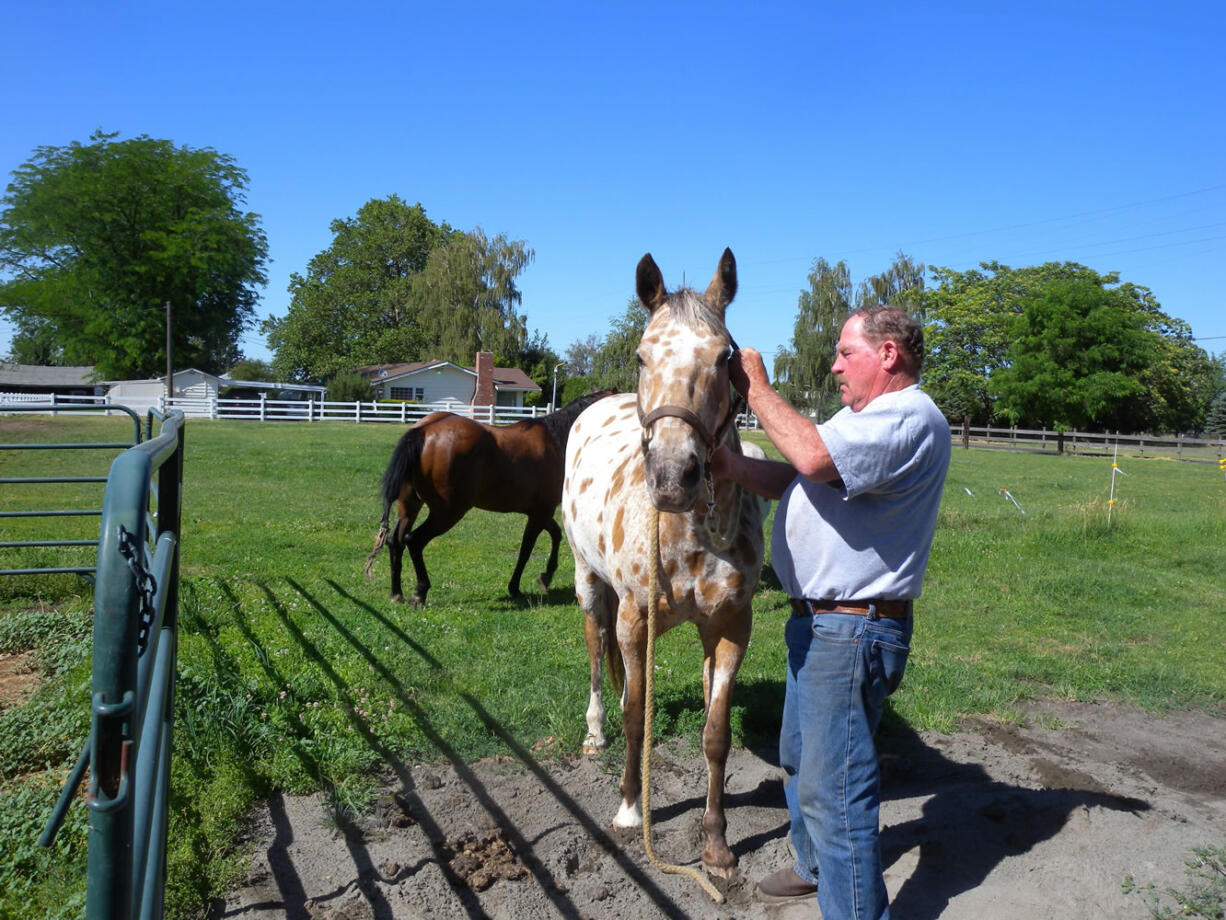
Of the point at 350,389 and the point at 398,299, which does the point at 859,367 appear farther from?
the point at 398,299

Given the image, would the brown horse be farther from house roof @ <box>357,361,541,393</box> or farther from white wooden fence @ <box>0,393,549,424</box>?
house roof @ <box>357,361,541,393</box>

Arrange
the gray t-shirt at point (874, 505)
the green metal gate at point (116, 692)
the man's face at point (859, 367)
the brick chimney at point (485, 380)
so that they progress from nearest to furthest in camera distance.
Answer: the green metal gate at point (116, 692) → the gray t-shirt at point (874, 505) → the man's face at point (859, 367) → the brick chimney at point (485, 380)

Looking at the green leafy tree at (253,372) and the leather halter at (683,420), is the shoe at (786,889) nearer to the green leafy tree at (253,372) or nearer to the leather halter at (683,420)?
the leather halter at (683,420)

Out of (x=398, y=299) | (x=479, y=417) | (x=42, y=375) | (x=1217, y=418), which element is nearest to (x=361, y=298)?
(x=398, y=299)

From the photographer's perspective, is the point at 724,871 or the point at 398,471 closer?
the point at 724,871

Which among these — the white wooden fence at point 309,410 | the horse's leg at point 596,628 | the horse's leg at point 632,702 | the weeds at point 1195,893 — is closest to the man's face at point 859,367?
the horse's leg at point 632,702

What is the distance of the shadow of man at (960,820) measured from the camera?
3.00 metres

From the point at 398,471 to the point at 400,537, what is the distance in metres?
0.64

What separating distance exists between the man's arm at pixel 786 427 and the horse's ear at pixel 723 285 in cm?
48

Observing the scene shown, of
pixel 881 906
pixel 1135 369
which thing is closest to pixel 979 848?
pixel 881 906

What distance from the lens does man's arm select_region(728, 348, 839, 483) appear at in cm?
236

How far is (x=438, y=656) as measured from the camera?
5617 mm

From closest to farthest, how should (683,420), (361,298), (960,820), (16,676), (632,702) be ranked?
1. (683,420)
2. (960,820)
3. (632,702)
4. (16,676)
5. (361,298)

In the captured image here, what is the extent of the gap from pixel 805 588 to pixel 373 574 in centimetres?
655
